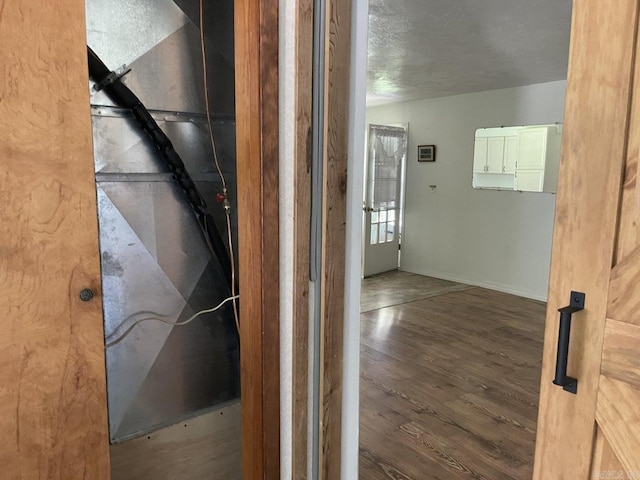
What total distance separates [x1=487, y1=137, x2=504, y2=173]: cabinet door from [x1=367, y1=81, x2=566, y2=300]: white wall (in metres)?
0.19

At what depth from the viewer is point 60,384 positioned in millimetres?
1220

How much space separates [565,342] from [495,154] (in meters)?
5.15

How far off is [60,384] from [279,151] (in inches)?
34.7

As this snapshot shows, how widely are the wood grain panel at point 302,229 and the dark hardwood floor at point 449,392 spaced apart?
93cm

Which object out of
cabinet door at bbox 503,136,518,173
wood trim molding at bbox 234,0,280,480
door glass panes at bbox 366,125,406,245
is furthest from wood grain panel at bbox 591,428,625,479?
door glass panes at bbox 366,125,406,245

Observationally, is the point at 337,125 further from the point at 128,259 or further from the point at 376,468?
the point at 376,468

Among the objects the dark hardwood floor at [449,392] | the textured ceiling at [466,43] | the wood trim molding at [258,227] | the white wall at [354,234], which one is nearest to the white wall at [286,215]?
the wood trim molding at [258,227]

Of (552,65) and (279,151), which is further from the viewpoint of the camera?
(552,65)

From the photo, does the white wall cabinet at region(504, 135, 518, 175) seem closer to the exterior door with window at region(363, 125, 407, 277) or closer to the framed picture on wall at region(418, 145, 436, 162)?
the framed picture on wall at region(418, 145, 436, 162)

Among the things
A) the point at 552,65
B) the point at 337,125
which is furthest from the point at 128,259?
the point at 552,65

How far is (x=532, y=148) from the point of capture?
16.7 ft

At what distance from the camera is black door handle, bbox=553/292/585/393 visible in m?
0.76

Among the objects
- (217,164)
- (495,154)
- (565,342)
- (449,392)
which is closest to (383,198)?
(495,154)

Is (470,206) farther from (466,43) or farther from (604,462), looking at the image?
(604,462)
